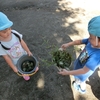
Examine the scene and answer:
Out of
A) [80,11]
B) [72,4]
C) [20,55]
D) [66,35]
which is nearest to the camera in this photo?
[20,55]

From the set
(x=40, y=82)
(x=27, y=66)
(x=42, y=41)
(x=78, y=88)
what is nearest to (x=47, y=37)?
(x=42, y=41)

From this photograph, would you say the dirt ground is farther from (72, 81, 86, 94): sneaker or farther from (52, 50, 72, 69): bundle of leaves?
(52, 50, 72, 69): bundle of leaves

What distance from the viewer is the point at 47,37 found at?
11.8 ft

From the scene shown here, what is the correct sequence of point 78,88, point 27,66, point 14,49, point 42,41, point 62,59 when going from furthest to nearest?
1. point 42,41
2. point 78,88
3. point 27,66
4. point 14,49
5. point 62,59

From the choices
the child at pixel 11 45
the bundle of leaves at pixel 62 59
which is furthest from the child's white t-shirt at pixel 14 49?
the bundle of leaves at pixel 62 59

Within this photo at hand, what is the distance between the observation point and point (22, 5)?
4.61 m

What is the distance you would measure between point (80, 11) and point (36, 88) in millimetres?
2131

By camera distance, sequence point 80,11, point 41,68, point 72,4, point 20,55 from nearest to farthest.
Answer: point 20,55
point 41,68
point 80,11
point 72,4

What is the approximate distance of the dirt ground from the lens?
8.88 ft

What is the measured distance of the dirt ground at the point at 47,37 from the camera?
2707mm

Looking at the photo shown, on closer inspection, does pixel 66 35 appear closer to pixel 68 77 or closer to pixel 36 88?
pixel 68 77

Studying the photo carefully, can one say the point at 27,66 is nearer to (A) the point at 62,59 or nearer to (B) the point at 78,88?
(A) the point at 62,59

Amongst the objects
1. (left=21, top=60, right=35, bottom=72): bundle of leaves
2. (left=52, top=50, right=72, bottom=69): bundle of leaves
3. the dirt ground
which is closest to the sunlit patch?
the dirt ground

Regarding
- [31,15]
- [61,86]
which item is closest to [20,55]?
[61,86]
